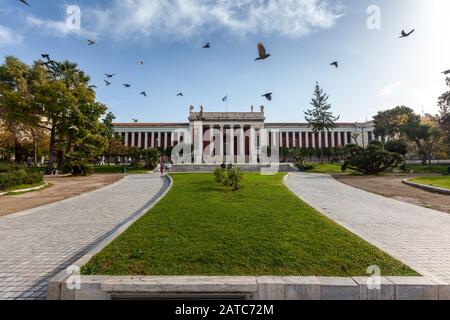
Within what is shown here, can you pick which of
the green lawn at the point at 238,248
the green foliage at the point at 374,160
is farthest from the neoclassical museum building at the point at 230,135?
the green lawn at the point at 238,248

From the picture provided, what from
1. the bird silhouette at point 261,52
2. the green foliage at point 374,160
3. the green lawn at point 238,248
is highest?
the bird silhouette at point 261,52

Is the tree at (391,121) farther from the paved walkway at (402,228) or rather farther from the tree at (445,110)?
the paved walkway at (402,228)

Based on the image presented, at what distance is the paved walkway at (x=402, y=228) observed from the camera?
4.71 m

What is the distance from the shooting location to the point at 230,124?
200ft

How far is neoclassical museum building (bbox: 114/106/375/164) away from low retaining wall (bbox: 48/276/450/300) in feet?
168

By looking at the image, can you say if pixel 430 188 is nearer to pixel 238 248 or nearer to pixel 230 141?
pixel 238 248

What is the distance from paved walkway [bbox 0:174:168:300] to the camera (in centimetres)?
407

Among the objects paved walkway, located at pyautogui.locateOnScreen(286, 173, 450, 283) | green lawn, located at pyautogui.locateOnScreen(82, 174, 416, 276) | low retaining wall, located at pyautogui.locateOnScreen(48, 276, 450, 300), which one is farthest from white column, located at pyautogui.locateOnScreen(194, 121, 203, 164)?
low retaining wall, located at pyautogui.locateOnScreen(48, 276, 450, 300)

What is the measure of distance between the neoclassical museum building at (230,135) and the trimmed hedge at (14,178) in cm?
3766

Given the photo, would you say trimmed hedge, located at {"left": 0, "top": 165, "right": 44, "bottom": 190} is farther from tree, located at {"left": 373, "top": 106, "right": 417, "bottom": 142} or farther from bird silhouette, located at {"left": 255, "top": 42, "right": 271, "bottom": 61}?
tree, located at {"left": 373, "top": 106, "right": 417, "bottom": 142}

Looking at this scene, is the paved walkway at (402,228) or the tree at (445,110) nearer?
the paved walkway at (402,228)

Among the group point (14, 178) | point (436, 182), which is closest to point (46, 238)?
point (14, 178)

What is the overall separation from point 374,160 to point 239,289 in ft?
84.7
